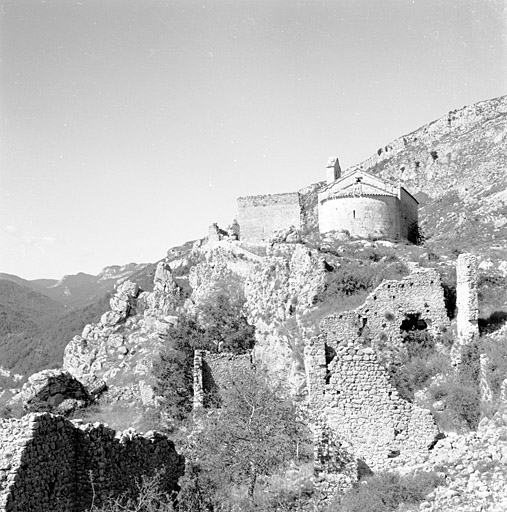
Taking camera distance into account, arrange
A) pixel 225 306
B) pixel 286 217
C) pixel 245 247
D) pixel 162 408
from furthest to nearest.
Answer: pixel 286 217
pixel 245 247
pixel 225 306
pixel 162 408

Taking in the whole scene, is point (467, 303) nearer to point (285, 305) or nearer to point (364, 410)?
point (364, 410)

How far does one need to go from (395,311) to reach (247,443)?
8204 mm

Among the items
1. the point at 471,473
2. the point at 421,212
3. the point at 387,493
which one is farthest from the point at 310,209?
the point at 471,473

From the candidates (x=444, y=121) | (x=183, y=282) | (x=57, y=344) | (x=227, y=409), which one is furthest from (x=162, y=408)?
(x=444, y=121)

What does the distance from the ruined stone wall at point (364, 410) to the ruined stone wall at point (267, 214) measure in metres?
38.1

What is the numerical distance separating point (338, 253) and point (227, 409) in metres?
16.5

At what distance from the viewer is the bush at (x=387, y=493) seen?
7555 millimetres

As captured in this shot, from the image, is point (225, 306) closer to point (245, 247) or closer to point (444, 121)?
point (245, 247)

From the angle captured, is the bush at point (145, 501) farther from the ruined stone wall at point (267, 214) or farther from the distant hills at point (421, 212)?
the ruined stone wall at point (267, 214)

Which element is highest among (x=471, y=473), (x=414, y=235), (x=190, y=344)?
(x=414, y=235)

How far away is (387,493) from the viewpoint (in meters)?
7.89

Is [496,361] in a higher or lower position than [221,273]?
lower

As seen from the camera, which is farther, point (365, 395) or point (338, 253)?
point (338, 253)

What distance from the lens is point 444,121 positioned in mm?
112188
